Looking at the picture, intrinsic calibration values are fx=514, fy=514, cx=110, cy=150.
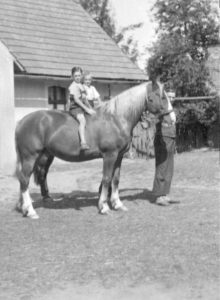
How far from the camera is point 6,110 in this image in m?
15.6

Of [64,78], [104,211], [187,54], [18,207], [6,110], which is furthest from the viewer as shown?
[187,54]

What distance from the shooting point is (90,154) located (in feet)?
28.4

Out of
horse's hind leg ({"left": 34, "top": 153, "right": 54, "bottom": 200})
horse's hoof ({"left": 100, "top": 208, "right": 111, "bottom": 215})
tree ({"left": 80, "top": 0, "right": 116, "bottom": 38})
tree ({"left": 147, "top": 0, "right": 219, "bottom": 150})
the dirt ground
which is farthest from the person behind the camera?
tree ({"left": 80, "top": 0, "right": 116, "bottom": 38})

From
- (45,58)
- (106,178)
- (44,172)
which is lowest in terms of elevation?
(44,172)

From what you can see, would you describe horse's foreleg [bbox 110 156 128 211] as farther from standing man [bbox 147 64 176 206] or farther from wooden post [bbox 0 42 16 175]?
wooden post [bbox 0 42 16 175]

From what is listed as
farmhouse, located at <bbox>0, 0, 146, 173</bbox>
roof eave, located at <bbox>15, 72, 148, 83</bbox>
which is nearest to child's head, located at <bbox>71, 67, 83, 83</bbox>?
farmhouse, located at <bbox>0, 0, 146, 173</bbox>

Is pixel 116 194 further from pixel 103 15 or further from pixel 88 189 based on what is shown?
pixel 103 15

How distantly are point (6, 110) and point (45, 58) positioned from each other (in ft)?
10.1

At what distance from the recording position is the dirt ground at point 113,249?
475 cm

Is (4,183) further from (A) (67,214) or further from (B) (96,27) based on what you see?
(B) (96,27)

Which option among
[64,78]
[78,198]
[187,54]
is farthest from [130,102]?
[187,54]

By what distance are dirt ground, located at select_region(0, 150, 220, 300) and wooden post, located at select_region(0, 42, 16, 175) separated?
460 centimetres

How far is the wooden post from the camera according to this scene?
608 inches

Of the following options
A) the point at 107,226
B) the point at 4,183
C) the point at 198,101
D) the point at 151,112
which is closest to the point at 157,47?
the point at 198,101
